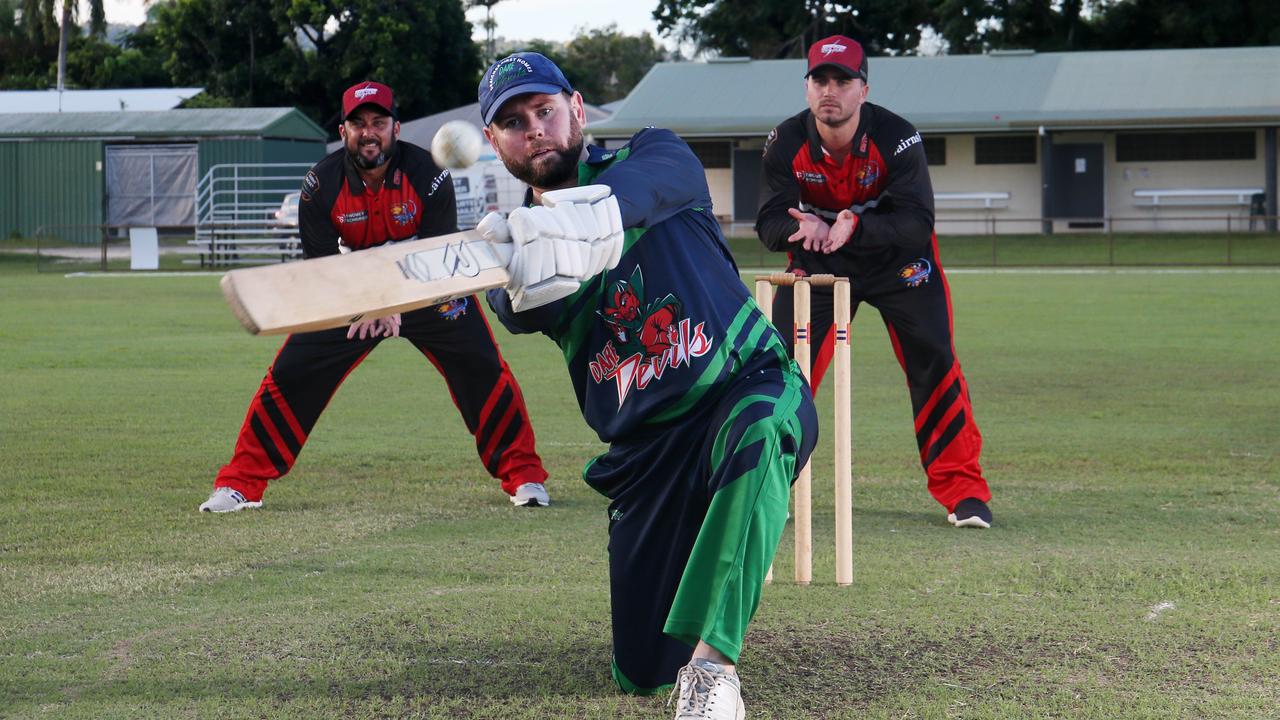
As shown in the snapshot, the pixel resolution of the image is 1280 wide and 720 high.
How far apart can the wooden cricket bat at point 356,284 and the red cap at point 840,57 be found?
158 inches

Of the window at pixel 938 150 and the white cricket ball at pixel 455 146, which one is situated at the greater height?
the window at pixel 938 150

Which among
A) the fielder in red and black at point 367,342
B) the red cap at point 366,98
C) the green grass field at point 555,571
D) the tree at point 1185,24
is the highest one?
the tree at point 1185,24

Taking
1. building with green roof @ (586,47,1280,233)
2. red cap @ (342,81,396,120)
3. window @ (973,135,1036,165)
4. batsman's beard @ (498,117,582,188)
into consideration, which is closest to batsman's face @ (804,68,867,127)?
red cap @ (342,81,396,120)

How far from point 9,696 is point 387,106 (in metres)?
3.81

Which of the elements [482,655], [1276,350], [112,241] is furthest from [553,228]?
[112,241]

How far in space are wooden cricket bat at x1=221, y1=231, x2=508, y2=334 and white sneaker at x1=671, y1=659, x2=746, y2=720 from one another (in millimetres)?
1221

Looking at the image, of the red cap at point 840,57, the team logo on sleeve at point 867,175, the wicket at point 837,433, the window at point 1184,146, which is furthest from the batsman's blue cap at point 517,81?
the window at point 1184,146

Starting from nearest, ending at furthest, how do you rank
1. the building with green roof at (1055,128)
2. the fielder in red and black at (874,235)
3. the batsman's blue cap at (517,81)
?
the batsman's blue cap at (517,81) → the fielder in red and black at (874,235) → the building with green roof at (1055,128)

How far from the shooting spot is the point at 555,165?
399 centimetres

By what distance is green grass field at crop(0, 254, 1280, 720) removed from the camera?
14.3 ft

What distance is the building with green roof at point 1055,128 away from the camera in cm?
3588

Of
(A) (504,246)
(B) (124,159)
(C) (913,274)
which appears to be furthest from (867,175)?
(B) (124,159)

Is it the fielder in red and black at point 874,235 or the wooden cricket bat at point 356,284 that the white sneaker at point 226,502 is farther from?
the wooden cricket bat at point 356,284

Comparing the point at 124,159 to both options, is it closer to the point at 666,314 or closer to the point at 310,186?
the point at 310,186
